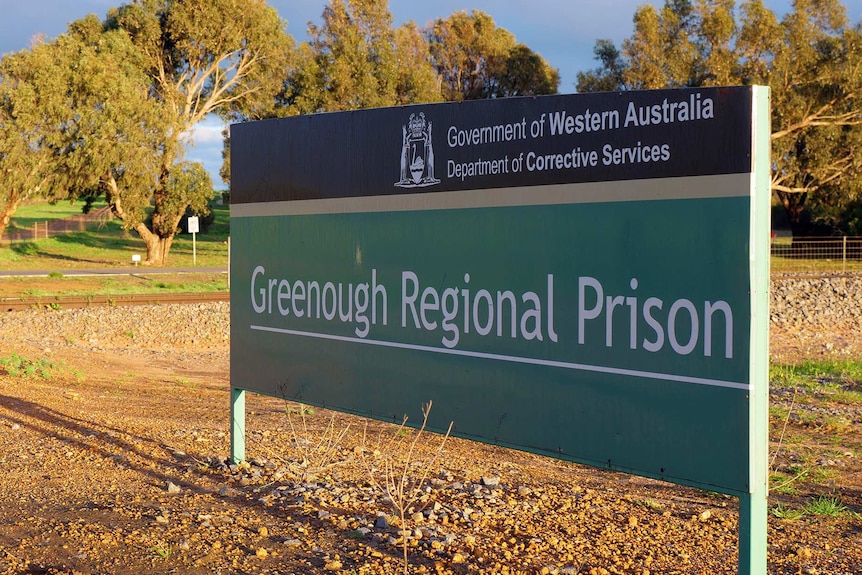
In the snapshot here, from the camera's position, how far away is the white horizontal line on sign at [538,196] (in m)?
4.14

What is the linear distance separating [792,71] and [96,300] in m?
37.9

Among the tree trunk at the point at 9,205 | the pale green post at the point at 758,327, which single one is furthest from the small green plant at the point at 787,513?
the tree trunk at the point at 9,205

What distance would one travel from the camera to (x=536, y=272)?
496 centimetres

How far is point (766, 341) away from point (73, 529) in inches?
150

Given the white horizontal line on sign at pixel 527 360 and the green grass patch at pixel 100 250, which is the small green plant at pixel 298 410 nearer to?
the white horizontal line on sign at pixel 527 360

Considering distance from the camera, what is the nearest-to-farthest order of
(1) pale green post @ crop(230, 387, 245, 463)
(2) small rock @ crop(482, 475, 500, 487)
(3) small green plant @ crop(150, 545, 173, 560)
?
1. (3) small green plant @ crop(150, 545, 173, 560)
2. (2) small rock @ crop(482, 475, 500, 487)
3. (1) pale green post @ crop(230, 387, 245, 463)

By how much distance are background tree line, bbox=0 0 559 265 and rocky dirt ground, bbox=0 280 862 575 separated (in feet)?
105

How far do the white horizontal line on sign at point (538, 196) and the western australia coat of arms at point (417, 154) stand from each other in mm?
A: 81

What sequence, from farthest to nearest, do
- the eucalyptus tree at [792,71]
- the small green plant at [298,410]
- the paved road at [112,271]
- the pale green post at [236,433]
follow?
the eucalyptus tree at [792,71] < the paved road at [112,271] < the small green plant at [298,410] < the pale green post at [236,433]

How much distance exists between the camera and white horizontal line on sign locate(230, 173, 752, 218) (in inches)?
163

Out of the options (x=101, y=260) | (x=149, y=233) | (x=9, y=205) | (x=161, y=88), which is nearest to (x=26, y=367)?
(x=9, y=205)

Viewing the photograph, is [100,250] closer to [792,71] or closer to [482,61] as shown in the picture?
[482,61]

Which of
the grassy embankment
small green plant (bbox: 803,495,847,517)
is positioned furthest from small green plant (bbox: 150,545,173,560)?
the grassy embankment

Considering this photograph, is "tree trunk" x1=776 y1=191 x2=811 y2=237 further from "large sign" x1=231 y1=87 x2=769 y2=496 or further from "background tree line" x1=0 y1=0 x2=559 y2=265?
"large sign" x1=231 y1=87 x2=769 y2=496
